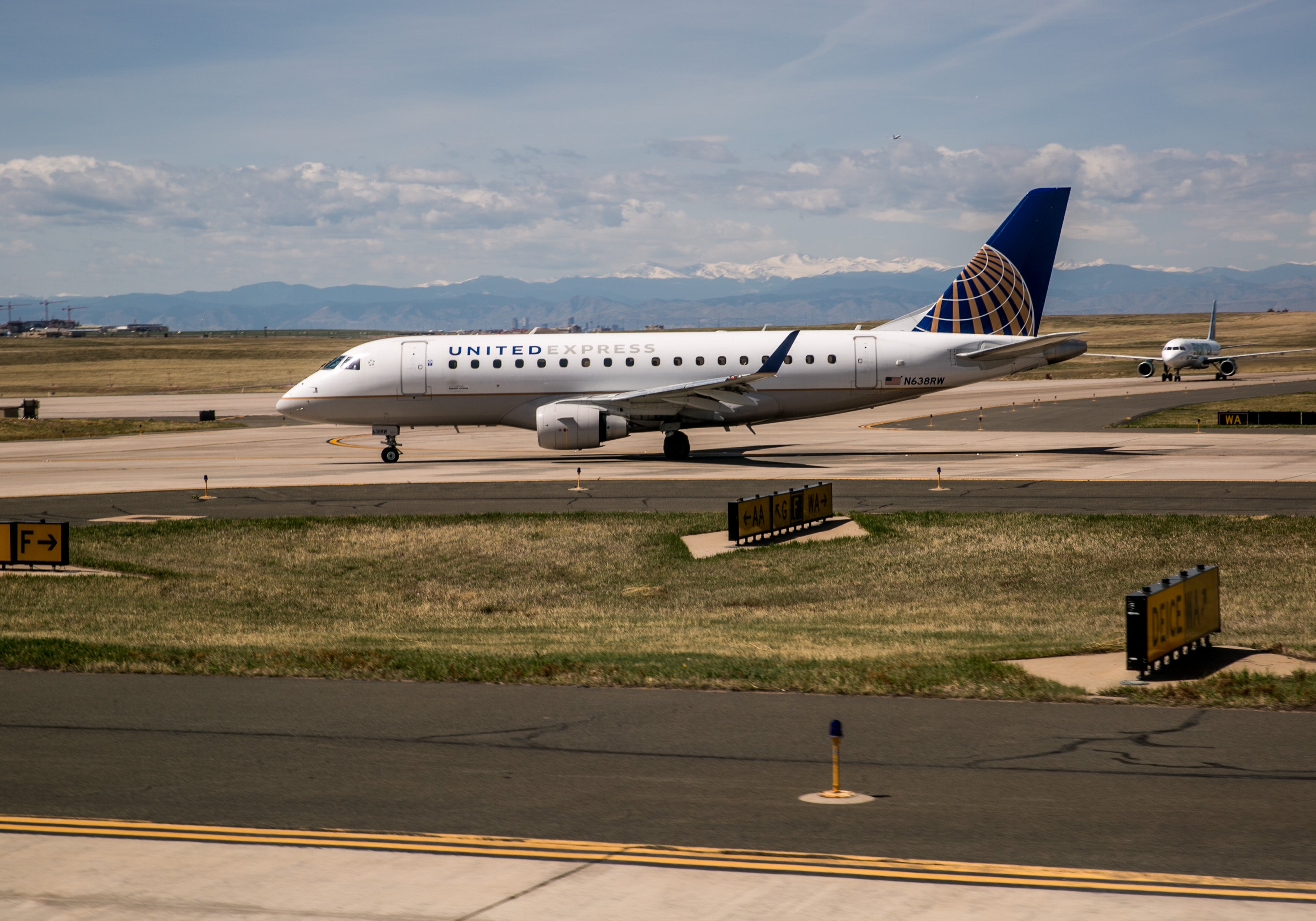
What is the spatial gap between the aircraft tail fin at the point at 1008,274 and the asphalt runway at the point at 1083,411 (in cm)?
958

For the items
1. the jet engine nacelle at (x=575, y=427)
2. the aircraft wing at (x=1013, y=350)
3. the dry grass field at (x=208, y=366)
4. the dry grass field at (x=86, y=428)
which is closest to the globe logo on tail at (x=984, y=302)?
the aircraft wing at (x=1013, y=350)

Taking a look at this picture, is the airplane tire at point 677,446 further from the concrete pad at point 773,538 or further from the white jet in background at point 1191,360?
the white jet in background at point 1191,360

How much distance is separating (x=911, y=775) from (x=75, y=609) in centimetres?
1605

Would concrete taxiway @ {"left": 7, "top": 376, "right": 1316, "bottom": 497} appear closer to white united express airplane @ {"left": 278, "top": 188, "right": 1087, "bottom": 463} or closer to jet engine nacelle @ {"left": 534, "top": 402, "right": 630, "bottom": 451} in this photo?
jet engine nacelle @ {"left": 534, "top": 402, "right": 630, "bottom": 451}

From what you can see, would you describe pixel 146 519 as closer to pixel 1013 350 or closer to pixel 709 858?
pixel 709 858

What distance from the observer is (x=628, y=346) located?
42406mm

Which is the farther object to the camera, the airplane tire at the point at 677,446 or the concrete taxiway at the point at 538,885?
the airplane tire at the point at 677,446

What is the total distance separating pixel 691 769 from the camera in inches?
423

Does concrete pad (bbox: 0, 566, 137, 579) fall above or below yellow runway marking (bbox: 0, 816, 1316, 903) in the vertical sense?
below

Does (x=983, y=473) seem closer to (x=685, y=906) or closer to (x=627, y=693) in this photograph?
(x=627, y=693)

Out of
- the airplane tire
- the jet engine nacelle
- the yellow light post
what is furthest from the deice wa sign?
the airplane tire

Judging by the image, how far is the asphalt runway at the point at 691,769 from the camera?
898 centimetres

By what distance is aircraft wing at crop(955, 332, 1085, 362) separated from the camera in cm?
4150

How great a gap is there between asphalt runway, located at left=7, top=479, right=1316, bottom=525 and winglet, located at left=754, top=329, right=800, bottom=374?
16.1 ft
